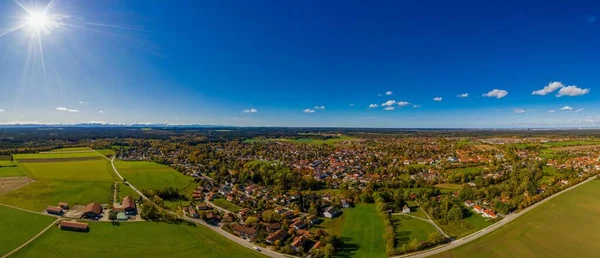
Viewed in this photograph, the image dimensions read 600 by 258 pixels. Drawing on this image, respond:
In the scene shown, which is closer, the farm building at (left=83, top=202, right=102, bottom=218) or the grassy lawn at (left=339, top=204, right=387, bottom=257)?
the grassy lawn at (left=339, top=204, right=387, bottom=257)

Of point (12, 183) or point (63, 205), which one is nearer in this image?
point (63, 205)

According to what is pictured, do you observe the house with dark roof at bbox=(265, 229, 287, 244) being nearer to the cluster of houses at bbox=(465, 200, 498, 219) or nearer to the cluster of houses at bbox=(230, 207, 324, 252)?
the cluster of houses at bbox=(230, 207, 324, 252)

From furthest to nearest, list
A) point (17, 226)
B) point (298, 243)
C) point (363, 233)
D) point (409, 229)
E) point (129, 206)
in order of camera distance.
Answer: point (129, 206) < point (409, 229) < point (363, 233) < point (17, 226) < point (298, 243)

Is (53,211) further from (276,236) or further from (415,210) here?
(415,210)

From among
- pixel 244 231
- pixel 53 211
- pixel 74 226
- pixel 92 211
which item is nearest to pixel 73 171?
pixel 53 211

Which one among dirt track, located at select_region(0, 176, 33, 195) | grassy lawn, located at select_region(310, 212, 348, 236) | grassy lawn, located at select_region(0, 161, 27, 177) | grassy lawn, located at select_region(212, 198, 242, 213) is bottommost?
grassy lawn, located at select_region(310, 212, 348, 236)

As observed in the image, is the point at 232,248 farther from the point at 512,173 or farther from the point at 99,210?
the point at 512,173

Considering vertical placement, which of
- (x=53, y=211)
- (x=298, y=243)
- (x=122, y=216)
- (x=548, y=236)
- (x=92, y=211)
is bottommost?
(x=298, y=243)

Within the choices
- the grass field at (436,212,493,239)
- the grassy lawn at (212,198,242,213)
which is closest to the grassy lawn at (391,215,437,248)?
the grass field at (436,212,493,239)
